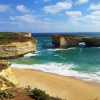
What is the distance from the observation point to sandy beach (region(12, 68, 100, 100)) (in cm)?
1794

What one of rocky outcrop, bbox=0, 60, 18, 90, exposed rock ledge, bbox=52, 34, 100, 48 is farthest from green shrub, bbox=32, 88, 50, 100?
exposed rock ledge, bbox=52, 34, 100, 48

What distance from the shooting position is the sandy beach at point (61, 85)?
58.9 feet

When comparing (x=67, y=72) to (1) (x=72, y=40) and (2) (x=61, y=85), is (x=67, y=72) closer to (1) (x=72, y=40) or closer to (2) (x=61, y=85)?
(2) (x=61, y=85)

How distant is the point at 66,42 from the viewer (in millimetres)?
60281

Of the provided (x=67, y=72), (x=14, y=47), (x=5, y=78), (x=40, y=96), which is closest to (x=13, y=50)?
(x=14, y=47)

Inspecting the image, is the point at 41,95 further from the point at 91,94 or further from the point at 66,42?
the point at 66,42

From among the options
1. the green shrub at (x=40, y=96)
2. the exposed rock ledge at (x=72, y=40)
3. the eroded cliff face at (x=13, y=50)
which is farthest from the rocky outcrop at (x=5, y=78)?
the exposed rock ledge at (x=72, y=40)

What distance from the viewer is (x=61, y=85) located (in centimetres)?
2084

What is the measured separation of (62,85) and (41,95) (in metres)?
7.71

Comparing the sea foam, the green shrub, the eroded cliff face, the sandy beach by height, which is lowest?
the sandy beach

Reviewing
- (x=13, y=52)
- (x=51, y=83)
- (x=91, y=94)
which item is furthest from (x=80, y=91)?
(x=13, y=52)

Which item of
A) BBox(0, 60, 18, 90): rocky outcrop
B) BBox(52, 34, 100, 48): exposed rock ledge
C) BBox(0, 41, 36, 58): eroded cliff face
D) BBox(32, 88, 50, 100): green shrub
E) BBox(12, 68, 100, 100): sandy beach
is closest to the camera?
BBox(32, 88, 50, 100): green shrub

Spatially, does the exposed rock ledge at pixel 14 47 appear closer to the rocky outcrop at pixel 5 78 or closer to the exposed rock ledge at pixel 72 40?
the exposed rock ledge at pixel 72 40

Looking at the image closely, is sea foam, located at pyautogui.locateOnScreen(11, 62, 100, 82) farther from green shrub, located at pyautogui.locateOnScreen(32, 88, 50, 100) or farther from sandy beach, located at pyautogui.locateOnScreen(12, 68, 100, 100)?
green shrub, located at pyautogui.locateOnScreen(32, 88, 50, 100)
